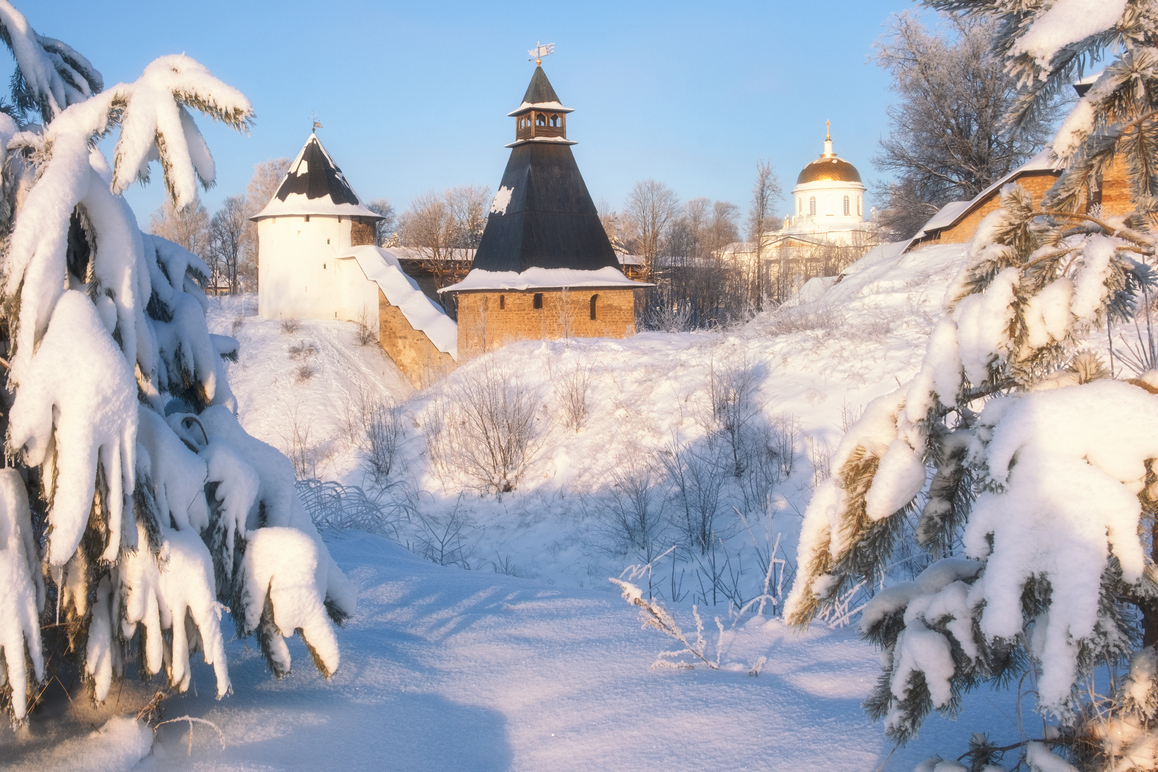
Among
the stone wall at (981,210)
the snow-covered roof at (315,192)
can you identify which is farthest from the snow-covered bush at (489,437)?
the snow-covered roof at (315,192)

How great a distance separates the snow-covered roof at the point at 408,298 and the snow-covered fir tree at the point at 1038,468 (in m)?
20.3

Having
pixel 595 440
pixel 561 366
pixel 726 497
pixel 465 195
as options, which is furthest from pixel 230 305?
pixel 726 497

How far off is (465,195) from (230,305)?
11807mm

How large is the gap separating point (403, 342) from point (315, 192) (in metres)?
6.13

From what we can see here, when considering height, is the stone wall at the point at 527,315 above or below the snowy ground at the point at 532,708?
above

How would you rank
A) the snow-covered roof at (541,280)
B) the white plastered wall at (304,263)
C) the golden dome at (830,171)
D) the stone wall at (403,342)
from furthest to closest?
the golden dome at (830,171), the white plastered wall at (304,263), the stone wall at (403,342), the snow-covered roof at (541,280)

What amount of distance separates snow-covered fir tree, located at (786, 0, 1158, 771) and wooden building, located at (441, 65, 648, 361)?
17489mm

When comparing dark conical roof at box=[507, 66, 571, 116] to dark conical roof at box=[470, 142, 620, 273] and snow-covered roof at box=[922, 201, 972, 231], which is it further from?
snow-covered roof at box=[922, 201, 972, 231]

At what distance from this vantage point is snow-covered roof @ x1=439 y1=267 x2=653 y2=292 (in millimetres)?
19156

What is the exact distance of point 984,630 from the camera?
1.34 m

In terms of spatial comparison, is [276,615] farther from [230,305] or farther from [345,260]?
[230,305]

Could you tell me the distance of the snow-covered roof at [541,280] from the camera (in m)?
19.2

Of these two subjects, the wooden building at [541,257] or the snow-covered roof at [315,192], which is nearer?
the wooden building at [541,257]

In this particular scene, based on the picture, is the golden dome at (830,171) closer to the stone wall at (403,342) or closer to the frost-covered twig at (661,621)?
the stone wall at (403,342)
